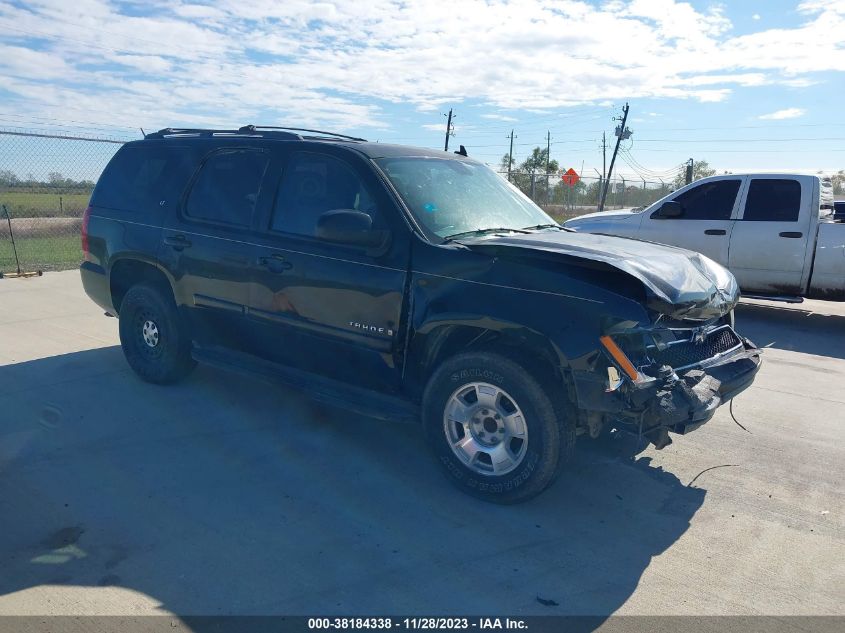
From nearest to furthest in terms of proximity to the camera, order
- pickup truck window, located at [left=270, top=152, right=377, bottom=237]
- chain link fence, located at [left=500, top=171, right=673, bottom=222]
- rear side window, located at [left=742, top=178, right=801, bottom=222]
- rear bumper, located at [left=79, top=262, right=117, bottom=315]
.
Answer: pickup truck window, located at [left=270, top=152, right=377, bottom=237] < rear bumper, located at [left=79, top=262, right=117, bottom=315] < rear side window, located at [left=742, top=178, right=801, bottom=222] < chain link fence, located at [left=500, top=171, right=673, bottom=222]

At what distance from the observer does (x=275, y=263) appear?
466 cm

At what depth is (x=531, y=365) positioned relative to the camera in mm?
3740

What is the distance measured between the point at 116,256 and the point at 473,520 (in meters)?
3.74

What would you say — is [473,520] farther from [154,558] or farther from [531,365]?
[154,558]

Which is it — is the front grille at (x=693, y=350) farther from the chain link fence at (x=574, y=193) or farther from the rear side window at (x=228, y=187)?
the chain link fence at (x=574, y=193)

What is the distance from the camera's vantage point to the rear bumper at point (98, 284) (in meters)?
5.91

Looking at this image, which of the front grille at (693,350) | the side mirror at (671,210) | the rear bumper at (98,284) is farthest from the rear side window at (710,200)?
the rear bumper at (98,284)

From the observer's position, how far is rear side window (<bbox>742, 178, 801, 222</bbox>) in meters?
9.01

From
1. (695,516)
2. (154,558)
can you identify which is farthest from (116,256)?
(695,516)

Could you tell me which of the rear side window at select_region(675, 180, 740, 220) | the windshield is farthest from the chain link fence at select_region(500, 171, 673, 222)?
the windshield

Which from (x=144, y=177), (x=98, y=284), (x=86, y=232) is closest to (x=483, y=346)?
(x=144, y=177)

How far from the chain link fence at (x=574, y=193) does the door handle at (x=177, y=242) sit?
17679mm

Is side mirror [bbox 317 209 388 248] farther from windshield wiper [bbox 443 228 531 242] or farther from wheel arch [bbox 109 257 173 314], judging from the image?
wheel arch [bbox 109 257 173 314]

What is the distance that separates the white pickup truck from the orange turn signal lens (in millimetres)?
5403
